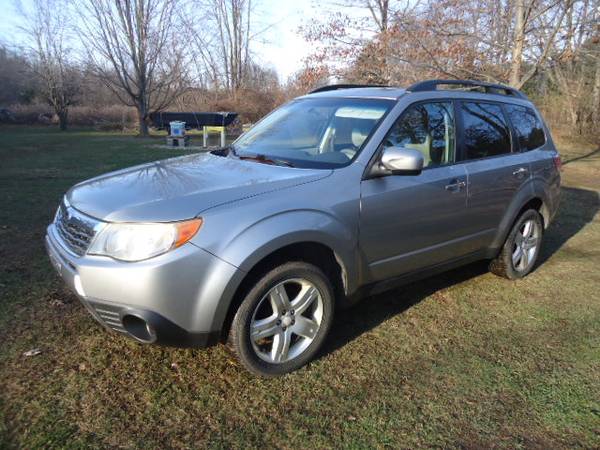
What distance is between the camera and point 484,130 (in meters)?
4.16

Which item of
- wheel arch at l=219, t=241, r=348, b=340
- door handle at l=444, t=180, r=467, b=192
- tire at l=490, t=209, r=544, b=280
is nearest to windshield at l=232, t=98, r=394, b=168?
wheel arch at l=219, t=241, r=348, b=340

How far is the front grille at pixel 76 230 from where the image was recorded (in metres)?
2.63

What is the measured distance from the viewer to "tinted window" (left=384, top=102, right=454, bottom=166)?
137 inches

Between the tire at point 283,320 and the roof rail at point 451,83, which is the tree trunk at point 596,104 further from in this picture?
the tire at point 283,320

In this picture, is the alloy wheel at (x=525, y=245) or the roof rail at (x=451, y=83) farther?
the alloy wheel at (x=525, y=245)

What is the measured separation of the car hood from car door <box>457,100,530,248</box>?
4.91 feet

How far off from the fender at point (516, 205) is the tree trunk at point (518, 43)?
569 cm

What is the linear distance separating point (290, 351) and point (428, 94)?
221 centimetres

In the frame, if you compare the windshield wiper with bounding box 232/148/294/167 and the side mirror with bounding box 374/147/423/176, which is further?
the windshield wiper with bounding box 232/148/294/167

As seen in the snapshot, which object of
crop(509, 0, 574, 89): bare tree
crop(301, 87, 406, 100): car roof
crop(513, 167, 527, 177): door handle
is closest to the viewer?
crop(301, 87, 406, 100): car roof

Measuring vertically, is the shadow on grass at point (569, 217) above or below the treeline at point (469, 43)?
below

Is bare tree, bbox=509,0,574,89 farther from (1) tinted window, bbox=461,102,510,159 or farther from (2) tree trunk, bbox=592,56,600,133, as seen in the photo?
(2) tree trunk, bbox=592,56,600,133

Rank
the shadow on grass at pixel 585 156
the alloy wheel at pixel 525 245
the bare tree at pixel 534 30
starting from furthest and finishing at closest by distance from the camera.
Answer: the shadow on grass at pixel 585 156
the bare tree at pixel 534 30
the alloy wheel at pixel 525 245

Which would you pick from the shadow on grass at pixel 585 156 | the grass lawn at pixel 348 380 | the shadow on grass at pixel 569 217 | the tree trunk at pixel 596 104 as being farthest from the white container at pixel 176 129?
the tree trunk at pixel 596 104
